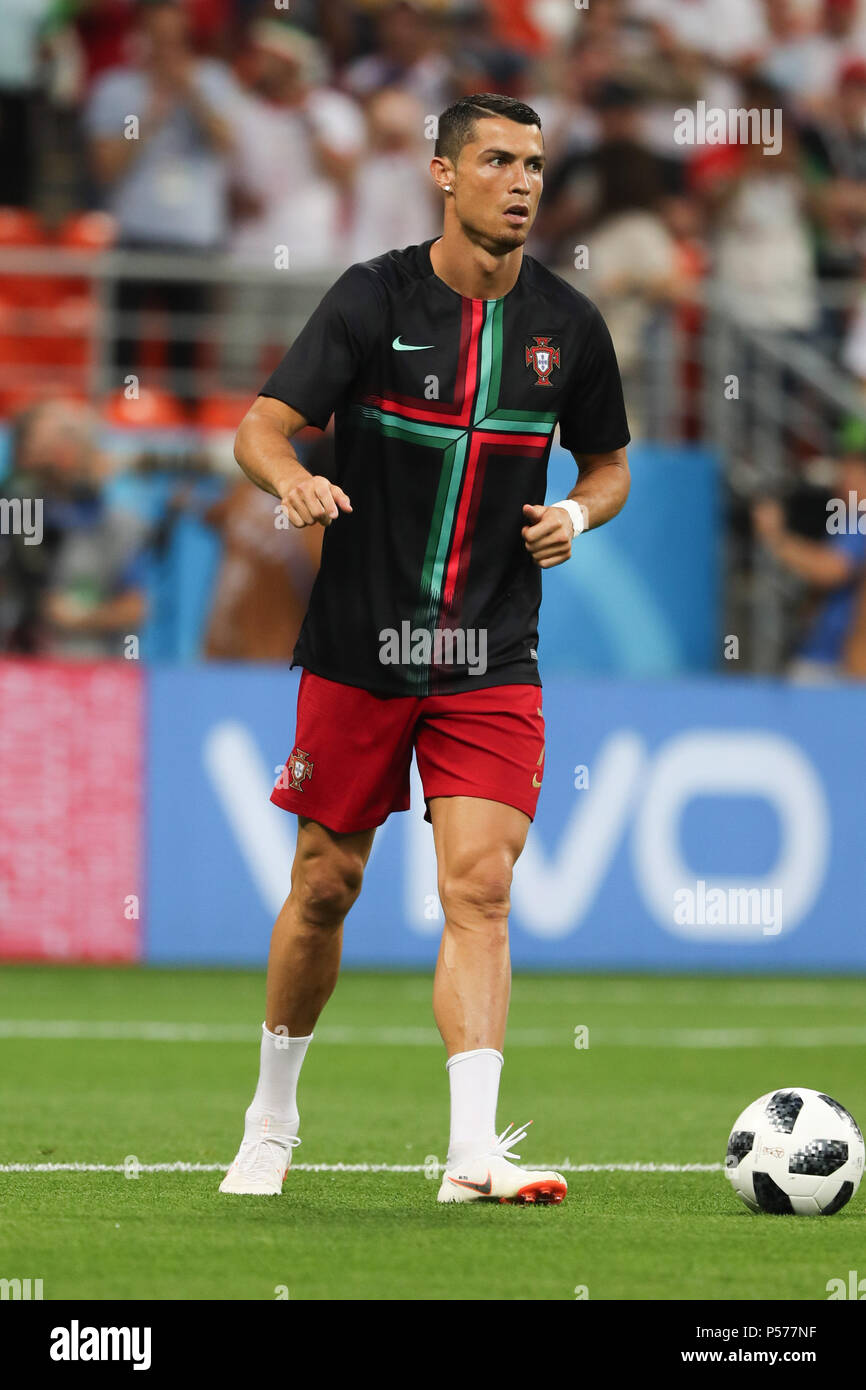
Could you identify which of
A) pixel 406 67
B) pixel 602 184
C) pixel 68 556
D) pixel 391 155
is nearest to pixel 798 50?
pixel 602 184

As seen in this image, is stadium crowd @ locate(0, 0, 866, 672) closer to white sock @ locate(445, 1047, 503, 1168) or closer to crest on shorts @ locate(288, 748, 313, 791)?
crest on shorts @ locate(288, 748, 313, 791)

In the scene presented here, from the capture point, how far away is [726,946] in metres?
12.9

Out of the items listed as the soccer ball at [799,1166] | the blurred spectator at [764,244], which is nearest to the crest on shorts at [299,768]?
the soccer ball at [799,1166]

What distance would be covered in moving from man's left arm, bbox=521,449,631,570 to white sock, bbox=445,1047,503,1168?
3.86 ft

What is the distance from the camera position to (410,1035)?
1023 cm

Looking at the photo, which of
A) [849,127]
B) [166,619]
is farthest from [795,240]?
[166,619]

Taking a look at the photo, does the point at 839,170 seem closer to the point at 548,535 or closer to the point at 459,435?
the point at 459,435

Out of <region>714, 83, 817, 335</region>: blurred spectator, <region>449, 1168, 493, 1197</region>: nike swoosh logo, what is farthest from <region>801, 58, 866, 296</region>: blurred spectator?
<region>449, 1168, 493, 1197</region>: nike swoosh logo

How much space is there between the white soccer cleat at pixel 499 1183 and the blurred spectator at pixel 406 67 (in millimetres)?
11435

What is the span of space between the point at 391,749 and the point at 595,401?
3.48ft

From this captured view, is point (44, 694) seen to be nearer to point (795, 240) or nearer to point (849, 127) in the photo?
point (795, 240)

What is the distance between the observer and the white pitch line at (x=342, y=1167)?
6.20 meters

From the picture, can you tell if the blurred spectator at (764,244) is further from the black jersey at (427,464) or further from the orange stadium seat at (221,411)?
the black jersey at (427,464)
